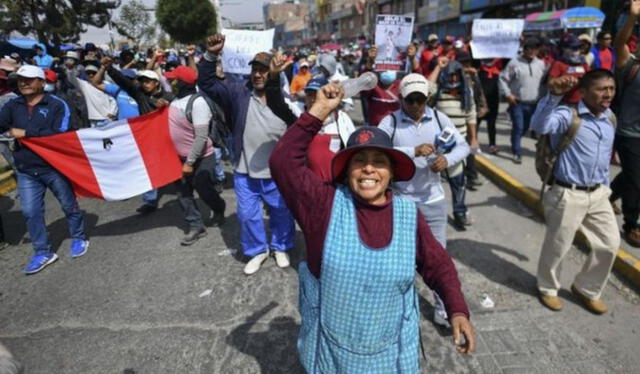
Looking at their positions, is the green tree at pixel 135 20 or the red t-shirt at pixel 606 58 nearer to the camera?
the red t-shirt at pixel 606 58

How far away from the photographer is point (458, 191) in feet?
15.2

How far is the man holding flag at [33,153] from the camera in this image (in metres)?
3.97

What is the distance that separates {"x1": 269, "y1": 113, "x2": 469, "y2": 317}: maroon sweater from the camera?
1.59 meters

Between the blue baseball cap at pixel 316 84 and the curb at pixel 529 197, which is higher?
the blue baseball cap at pixel 316 84

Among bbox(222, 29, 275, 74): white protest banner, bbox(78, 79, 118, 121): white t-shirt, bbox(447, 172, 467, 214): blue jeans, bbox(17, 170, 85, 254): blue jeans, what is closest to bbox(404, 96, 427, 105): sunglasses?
bbox(447, 172, 467, 214): blue jeans

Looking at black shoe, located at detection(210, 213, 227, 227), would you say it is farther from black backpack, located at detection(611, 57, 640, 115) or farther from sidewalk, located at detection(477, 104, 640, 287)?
black backpack, located at detection(611, 57, 640, 115)

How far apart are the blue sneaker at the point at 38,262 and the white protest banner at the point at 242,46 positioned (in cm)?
330

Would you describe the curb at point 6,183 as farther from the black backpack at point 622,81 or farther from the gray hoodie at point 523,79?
the black backpack at point 622,81

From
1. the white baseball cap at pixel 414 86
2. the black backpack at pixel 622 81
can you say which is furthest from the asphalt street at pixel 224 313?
the white baseball cap at pixel 414 86

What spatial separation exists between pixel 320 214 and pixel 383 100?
14.3 feet

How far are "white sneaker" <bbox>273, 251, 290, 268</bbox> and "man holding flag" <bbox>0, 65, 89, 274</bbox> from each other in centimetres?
230

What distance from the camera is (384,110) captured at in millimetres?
5723

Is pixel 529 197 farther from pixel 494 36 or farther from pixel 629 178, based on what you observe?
pixel 494 36

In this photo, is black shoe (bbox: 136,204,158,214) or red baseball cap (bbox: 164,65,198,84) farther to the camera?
black shoe (bbox: 136,204,158,214)
